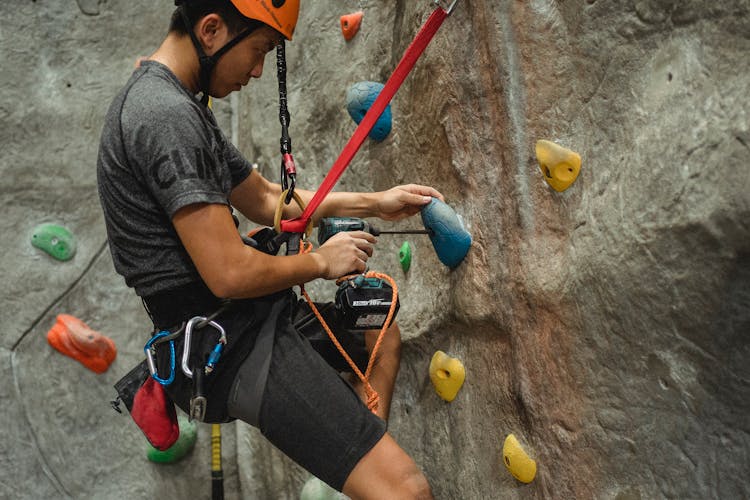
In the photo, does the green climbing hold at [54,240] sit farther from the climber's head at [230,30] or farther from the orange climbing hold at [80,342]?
the climber's head at [230,30]

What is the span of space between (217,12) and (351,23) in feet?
3.26

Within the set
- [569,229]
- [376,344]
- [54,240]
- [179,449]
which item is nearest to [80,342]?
[54,240]

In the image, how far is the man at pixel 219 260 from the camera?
155 centimetres

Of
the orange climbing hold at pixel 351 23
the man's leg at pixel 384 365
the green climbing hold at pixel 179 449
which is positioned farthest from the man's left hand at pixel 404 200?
the green climbing hold at pixel 179 449

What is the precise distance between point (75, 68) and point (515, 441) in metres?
2.40

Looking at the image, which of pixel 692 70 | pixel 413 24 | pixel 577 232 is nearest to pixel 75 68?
pixel 413 24

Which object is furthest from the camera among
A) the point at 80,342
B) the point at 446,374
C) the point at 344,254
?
the point at 80,342

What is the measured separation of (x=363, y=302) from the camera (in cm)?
191

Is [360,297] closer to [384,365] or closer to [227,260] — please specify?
[384,365]

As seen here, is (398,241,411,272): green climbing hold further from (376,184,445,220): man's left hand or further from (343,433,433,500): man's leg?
(343,433,433,500): man's leg

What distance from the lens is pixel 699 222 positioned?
1418 mm

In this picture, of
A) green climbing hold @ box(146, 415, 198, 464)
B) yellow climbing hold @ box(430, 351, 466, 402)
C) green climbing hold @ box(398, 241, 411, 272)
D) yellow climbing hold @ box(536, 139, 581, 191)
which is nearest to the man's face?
yellow climbing hold @ box(536, 139, 581, 191)

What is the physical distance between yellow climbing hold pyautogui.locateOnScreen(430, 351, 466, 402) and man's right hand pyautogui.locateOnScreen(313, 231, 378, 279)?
437 mm

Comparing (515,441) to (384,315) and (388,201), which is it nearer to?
(384,315)
